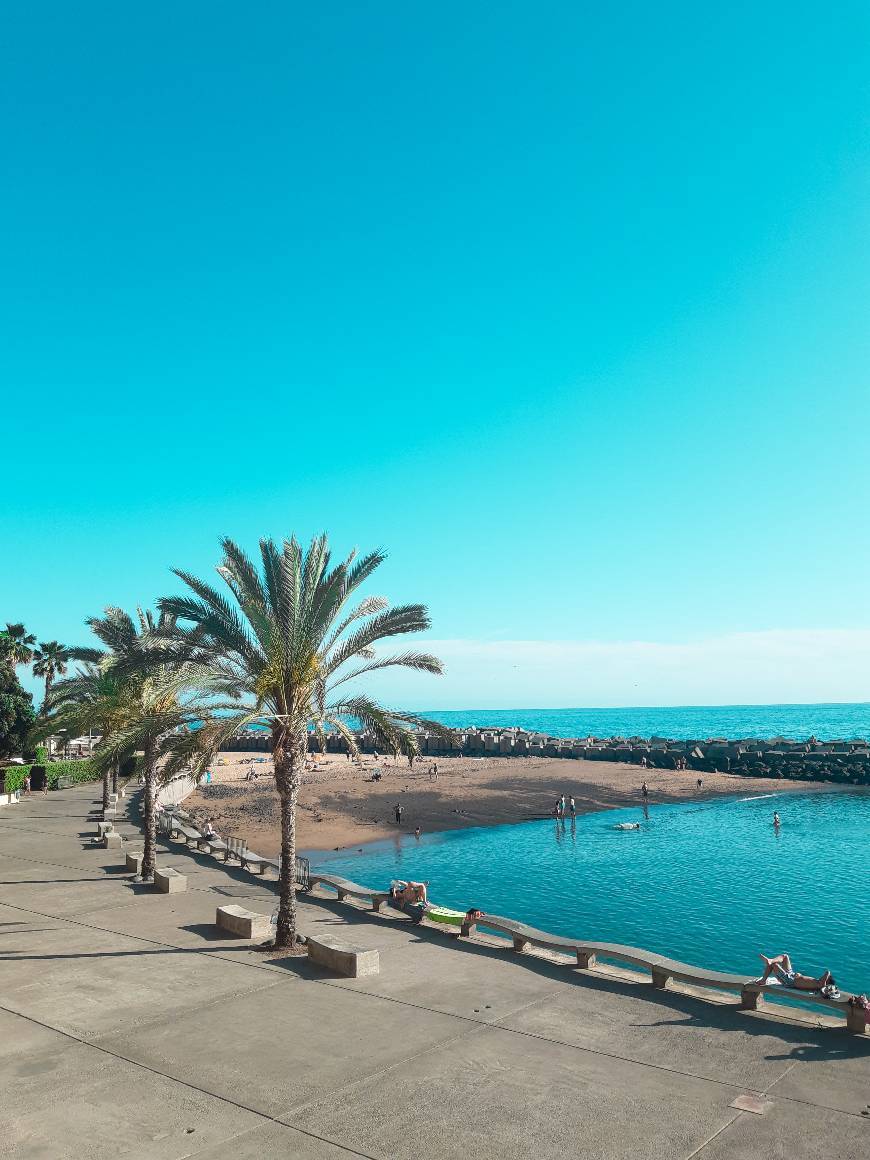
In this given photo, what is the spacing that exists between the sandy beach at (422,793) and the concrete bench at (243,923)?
22.3 metres

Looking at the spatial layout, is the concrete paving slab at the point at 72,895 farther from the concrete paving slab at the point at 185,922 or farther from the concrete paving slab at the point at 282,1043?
the concrete paving slab at the point at 282,1043

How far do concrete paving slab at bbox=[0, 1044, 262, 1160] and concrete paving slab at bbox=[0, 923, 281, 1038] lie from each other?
147 cm

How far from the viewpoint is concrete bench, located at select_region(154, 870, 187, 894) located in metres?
20.6

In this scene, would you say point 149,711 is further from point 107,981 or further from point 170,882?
point 107,981

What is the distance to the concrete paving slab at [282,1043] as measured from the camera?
9.59 m

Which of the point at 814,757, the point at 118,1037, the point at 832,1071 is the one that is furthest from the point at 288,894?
the point at 814,757

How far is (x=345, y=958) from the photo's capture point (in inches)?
543

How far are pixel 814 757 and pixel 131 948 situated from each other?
83.0 metres

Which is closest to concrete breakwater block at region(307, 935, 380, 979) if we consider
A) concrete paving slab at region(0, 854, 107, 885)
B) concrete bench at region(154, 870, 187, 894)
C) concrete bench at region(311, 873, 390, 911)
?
concrete bench at region(311, 873, 390, 911)

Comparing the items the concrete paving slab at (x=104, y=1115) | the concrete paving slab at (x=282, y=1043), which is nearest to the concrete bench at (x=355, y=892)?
the concrete paving slab at (x=282, y=1043)

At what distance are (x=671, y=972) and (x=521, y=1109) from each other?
5.06m

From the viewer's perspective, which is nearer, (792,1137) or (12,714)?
(792,1137)

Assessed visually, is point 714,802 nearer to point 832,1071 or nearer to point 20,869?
point 20,869

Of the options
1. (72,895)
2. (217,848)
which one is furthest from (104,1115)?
(217,848)
